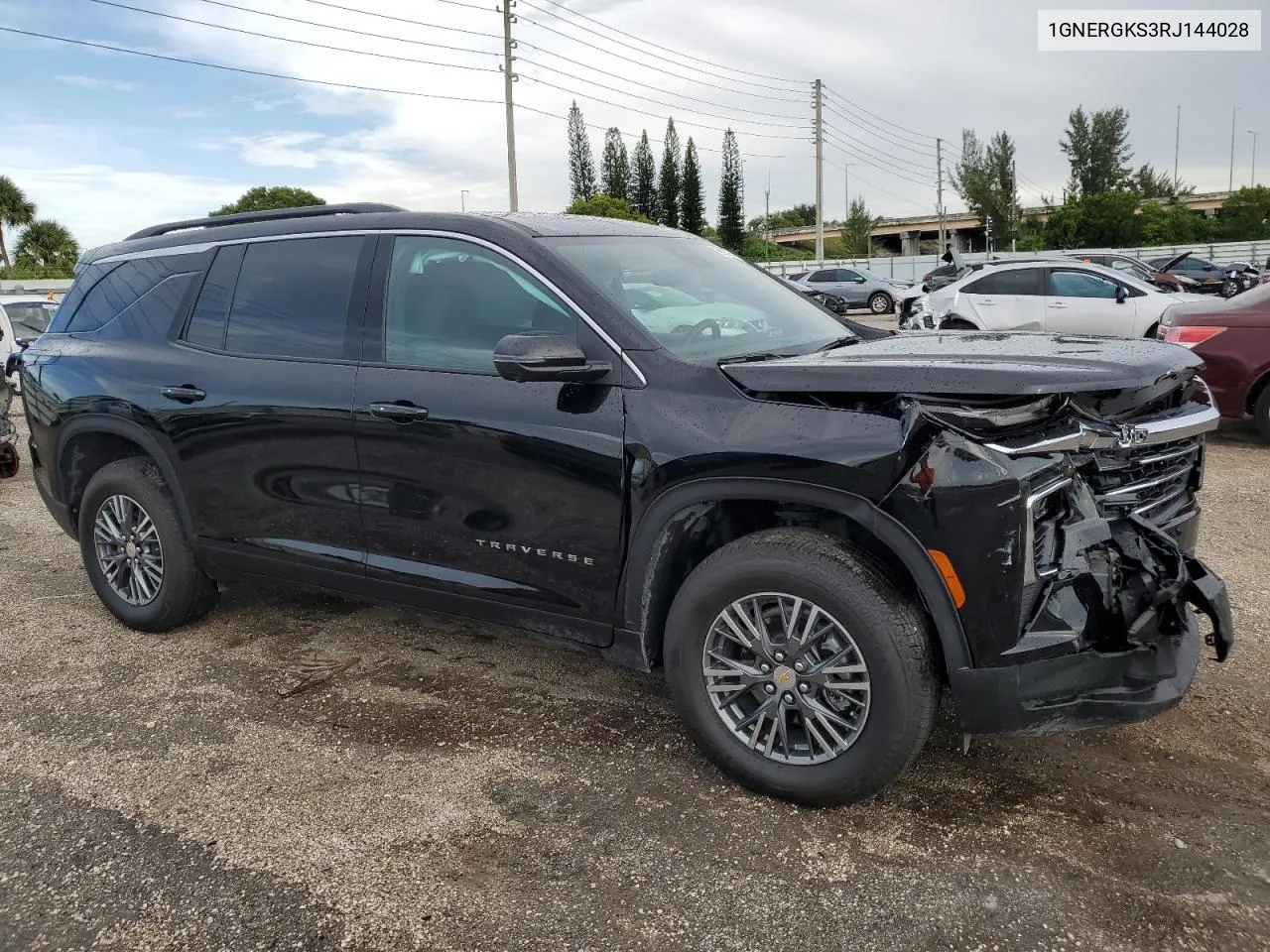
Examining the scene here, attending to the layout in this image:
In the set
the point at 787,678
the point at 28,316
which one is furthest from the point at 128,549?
the point at 28,316

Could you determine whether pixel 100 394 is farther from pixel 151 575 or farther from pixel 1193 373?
pixel 1193 373

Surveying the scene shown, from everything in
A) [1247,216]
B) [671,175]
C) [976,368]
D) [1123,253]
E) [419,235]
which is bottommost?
[976,368]

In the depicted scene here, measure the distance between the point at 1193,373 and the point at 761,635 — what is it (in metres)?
1.81

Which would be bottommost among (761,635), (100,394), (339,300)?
(761,635)

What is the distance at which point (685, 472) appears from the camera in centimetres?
307

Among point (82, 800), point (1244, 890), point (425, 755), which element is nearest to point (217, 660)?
point (82, 800)

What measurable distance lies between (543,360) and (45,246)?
266 ft

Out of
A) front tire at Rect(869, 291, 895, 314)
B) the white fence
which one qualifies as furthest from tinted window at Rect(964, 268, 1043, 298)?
the white fence

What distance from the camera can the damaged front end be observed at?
104 inches

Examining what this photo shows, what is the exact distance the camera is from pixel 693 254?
4.21m

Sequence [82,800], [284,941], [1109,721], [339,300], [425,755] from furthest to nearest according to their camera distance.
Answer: [339,300], [425,755], [82,800], [1109,721], [284,941]

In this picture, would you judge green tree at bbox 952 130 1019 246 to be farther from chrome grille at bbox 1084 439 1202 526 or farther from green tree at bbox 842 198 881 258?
chrome grille at bbox 1084 439 1202 526

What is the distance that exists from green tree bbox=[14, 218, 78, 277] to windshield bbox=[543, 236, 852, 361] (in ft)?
256

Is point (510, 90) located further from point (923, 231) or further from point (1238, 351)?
point (923, 231)
